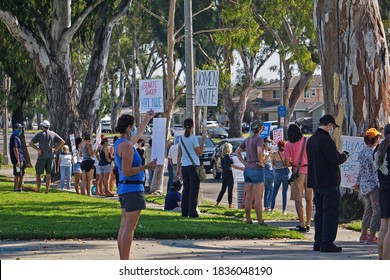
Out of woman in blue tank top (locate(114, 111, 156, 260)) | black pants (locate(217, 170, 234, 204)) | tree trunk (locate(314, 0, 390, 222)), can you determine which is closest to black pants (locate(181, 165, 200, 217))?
tree trunk (locate(314, 0, 390, 222))

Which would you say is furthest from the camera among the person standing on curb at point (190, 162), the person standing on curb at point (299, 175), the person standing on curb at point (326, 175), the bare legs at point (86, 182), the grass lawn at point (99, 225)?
the bare legs at point (86, 182)

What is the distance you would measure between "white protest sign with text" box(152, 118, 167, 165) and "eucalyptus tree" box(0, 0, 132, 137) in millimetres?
19330

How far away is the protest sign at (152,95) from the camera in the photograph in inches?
858

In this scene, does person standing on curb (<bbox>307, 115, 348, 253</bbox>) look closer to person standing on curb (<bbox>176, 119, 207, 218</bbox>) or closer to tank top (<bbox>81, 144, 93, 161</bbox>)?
person standing on curb (<bbox>176, 119, 207, 218</bbox>)

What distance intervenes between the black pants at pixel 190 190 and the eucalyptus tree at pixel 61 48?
49.1 feet

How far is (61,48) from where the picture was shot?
32.0 meters

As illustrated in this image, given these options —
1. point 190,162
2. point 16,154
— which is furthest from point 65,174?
point 190,162

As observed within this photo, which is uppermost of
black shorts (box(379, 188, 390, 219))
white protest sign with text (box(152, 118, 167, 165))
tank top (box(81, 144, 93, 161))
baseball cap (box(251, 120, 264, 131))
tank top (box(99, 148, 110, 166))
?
baseball cap (box(251, 120, 264, 131))

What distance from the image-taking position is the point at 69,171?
28.2 metres

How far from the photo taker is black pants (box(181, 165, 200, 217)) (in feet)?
57.6

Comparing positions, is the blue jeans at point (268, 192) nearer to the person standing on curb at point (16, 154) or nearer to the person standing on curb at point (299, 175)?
the person standing on curb at point (299, 175)

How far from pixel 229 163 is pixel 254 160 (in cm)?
685

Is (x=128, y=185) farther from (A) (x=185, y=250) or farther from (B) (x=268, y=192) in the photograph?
(B) (x=268, y=192)

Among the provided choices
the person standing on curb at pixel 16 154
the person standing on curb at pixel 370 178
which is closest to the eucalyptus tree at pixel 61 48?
the person standing on curb at pixel 16 154
